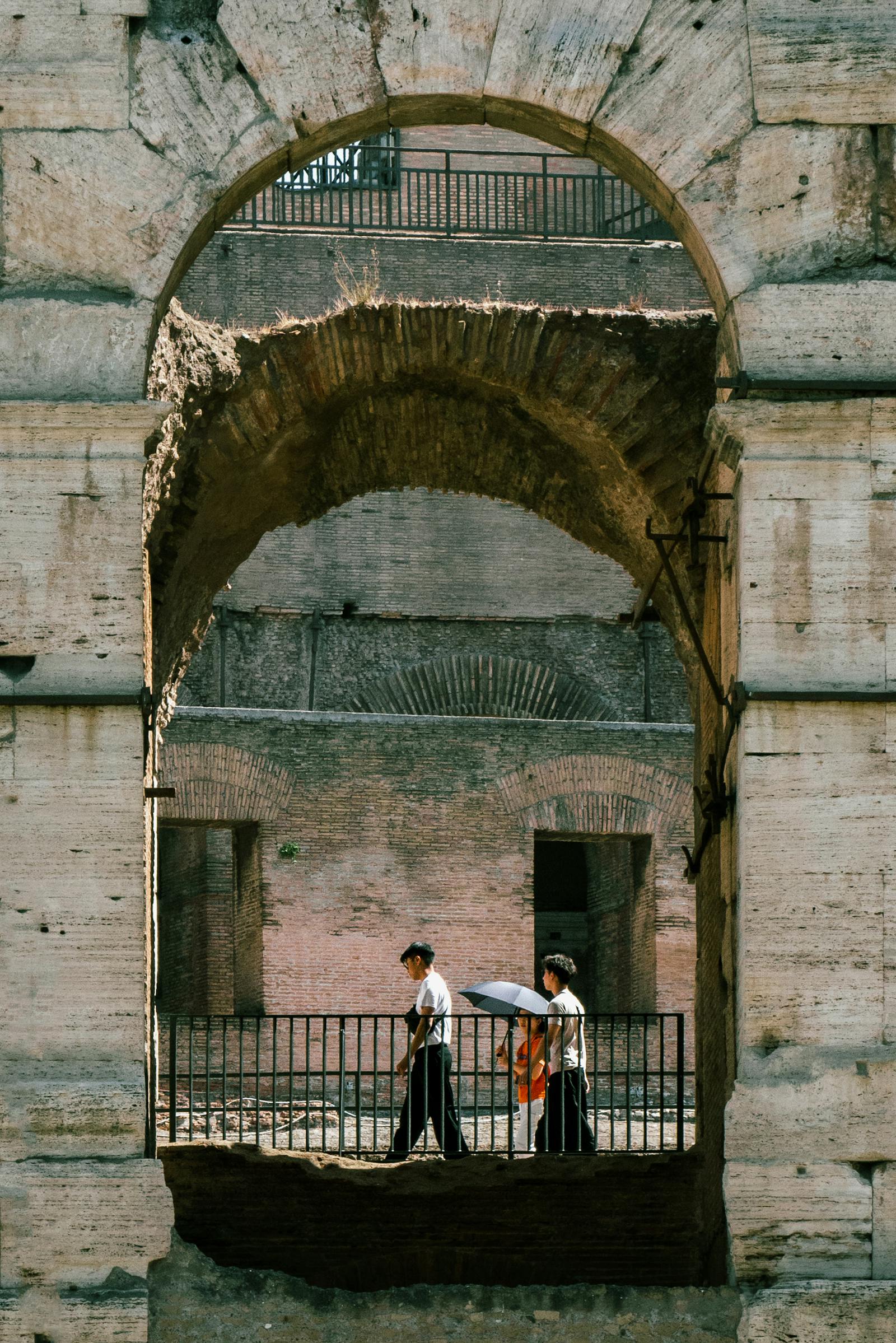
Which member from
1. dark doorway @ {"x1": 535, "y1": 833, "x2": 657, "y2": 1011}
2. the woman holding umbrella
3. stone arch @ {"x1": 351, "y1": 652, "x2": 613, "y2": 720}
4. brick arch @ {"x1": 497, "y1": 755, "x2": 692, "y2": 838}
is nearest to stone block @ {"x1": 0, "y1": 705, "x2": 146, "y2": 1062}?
the woman holding umbrella

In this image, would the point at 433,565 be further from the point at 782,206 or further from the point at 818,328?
the point at 818,328

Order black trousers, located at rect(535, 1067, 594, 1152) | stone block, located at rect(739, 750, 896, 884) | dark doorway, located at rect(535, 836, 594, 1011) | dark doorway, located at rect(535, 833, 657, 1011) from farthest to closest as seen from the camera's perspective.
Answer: dark doorway, located at rect(535, 836, 594, 1011), dark doorway, located at rect(535, 833, 657, 1011), black trousers, located at rect(535, 1067, 594, 1152), stone block, located at rect(739, 750, 896, 884)

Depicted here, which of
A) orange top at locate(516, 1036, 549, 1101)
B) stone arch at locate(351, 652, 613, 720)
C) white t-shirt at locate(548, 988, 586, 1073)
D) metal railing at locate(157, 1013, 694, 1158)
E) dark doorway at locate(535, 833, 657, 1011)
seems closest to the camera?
white t-shirt at locate(548, 988, 586, 1073)

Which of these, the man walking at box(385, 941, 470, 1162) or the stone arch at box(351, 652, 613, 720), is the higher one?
the stone arch at box(351, 652, 613, 720)

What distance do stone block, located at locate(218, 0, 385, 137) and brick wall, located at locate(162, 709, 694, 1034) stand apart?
10.4m

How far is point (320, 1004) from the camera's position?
18109 millimetres

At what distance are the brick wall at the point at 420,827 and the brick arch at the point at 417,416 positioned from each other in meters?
6.87

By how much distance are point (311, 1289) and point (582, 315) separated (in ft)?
15.9

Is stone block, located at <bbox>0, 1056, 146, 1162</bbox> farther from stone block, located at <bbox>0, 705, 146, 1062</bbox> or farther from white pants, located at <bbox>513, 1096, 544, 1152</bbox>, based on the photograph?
white pants, located at <bbox>513, 1096, 544, 1152</bbox>

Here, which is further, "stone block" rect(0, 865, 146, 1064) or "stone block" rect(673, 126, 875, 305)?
"stone block" rect(673, 126, 875, 305)

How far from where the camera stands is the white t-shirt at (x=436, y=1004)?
1072 cm

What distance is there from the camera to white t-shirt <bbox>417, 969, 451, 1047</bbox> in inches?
422

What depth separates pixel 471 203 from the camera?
24.8 metres

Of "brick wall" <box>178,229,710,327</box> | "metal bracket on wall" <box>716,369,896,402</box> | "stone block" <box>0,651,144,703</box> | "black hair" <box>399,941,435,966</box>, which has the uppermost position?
"brick wall" <box>178,229,710,327</box>
